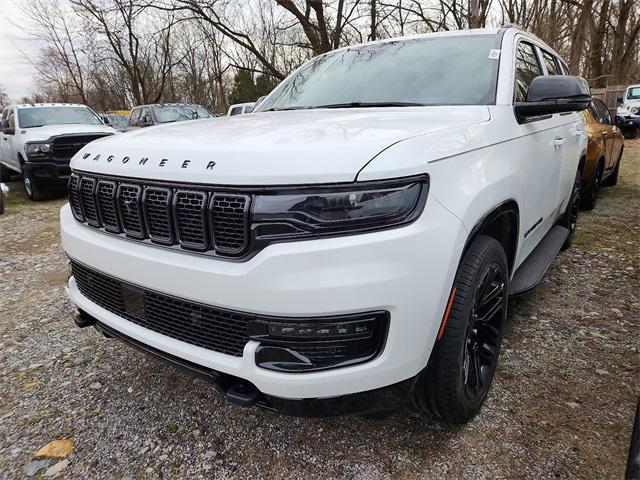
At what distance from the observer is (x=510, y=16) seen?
20172 mm

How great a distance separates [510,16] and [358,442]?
22.7m

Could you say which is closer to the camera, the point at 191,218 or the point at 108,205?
the point at 191,218

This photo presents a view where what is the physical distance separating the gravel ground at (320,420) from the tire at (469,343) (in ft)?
0.69

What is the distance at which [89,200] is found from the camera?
2141 millimetres

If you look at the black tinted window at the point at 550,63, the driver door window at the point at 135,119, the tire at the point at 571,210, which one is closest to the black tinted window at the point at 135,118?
the driver door window at the point at 135,119

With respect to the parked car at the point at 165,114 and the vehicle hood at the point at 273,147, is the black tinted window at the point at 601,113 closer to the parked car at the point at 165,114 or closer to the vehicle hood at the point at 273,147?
the vehicle hood at the point at 273,147

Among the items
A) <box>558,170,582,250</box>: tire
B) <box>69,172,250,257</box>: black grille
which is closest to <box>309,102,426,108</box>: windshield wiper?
<box>69,172,250,257</box>: black grille

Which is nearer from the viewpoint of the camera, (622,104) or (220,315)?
(220,315)

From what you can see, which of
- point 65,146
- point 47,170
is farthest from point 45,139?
point 47,170

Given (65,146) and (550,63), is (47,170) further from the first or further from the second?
(550,63)

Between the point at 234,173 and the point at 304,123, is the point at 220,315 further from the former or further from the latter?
the point at 304,123

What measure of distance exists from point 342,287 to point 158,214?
A: 31.9 inches

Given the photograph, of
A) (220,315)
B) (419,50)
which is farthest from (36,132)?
(220,315)

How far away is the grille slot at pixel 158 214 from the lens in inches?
67.6
